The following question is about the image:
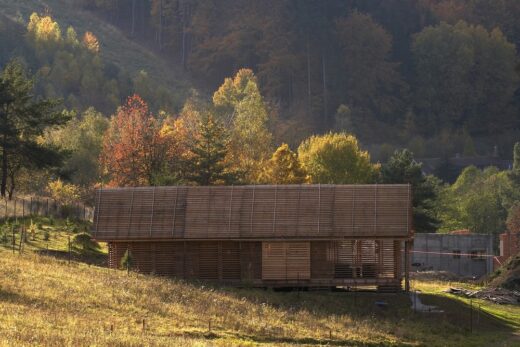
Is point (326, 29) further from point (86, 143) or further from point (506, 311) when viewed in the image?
point (506, 311)

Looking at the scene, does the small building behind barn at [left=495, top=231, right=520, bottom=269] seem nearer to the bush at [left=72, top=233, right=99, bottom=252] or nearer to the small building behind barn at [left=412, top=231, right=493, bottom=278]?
the small building behind barn at [left=412, top=231, right=493, bottom=278]

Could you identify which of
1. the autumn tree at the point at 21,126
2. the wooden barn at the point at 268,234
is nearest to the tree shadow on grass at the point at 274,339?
the wooden barn at the point at 268,234

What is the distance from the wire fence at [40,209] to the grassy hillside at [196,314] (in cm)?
930

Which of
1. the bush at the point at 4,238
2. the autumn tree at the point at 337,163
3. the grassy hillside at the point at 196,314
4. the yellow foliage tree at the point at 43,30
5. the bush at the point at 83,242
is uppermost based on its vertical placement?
the yellow foliage tree at the point at 43,30

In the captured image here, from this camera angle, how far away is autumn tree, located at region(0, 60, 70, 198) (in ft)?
230

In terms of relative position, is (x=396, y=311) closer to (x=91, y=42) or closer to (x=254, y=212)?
(x=254, y=212)

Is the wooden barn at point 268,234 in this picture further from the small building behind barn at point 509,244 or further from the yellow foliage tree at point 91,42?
the yellow foliage tree at point 91,42

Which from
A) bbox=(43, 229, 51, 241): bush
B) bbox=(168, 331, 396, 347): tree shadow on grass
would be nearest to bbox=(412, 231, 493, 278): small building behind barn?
bbox=(43, 229, 51, 241): bush

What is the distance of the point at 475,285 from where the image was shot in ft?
220

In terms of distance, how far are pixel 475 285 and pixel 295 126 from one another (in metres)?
93.0

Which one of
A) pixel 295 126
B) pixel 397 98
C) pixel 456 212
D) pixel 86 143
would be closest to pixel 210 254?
pixel 86 143

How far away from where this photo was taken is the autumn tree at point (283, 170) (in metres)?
87.9

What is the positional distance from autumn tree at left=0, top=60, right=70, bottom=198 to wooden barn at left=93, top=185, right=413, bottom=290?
41.0 ft

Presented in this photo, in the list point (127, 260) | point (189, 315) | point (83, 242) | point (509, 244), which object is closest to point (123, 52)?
point (509, 244)
